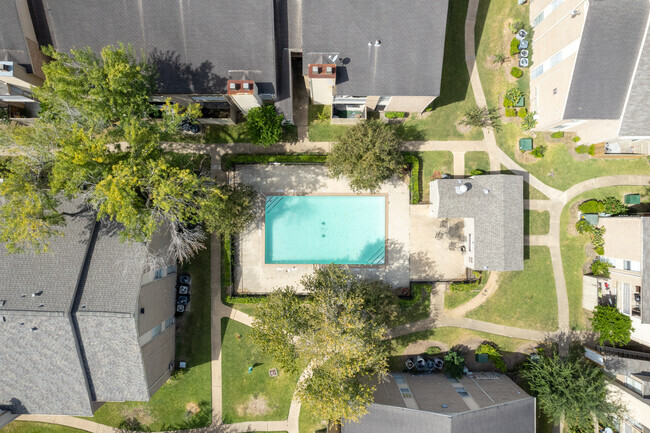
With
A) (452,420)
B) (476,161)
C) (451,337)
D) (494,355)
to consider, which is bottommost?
(452,420)

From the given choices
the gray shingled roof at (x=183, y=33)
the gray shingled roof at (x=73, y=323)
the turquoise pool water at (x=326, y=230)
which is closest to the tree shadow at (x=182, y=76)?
the gray shingled roof at (x=183, y=33)

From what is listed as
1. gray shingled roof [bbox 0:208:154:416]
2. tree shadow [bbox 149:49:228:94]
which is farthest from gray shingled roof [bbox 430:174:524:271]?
gray shingled roof [bbox 0:208:154:416]

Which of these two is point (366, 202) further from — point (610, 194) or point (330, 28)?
point (610, 194)

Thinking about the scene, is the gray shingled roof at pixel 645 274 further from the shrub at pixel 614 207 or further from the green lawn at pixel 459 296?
the green lawn at pixel 459 296

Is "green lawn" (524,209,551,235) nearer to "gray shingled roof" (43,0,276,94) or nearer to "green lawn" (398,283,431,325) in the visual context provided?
"green lawn" (398,283,431,325)

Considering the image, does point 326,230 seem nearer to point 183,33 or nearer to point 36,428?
point 183,33

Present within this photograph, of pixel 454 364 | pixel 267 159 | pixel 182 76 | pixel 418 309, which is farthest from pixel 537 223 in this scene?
pixel 182 76

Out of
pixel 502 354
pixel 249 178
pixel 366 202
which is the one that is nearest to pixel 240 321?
pixel 249 178
